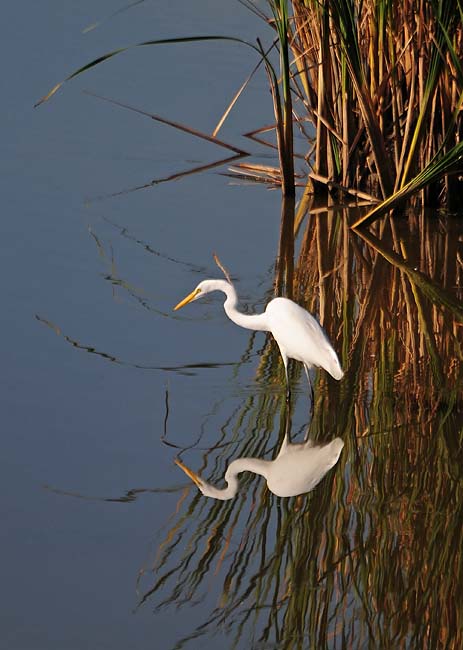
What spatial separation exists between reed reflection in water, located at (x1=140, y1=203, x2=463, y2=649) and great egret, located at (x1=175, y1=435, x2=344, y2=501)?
0.03 m

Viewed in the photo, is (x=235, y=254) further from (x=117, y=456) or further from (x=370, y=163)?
(x=117, y=456)

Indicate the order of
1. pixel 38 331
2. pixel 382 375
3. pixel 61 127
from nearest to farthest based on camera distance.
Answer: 1. pixel 382 375
2. pixel 38 331
3. pixel 61 127

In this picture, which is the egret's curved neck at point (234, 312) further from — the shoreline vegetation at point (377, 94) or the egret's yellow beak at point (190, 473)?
the shoreline vegetation at point (377, 94)

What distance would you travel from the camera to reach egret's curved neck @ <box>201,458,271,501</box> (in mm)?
Answer: 3879

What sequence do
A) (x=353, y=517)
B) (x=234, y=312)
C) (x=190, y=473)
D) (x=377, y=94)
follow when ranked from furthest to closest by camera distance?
(x=377, y=94), (x=234, y=312), (x=190, y=473), (x=353, y=517)

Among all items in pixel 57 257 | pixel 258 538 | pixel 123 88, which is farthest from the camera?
pixel 123 88

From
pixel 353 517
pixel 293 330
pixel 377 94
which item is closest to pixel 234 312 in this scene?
pixel 293 330

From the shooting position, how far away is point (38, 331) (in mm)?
5180

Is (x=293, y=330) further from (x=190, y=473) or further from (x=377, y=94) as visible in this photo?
(x=377, y=94)

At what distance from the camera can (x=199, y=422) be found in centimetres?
440

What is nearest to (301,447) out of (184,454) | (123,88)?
(184,454)

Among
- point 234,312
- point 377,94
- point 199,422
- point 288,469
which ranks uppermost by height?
point 377,94

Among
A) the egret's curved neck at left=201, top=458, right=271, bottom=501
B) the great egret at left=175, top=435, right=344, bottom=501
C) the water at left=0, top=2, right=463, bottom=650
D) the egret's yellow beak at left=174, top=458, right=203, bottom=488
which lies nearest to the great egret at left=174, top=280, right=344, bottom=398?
the water at left=0, top=2, right=463, bottom=650

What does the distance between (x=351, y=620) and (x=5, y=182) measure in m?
4.72
